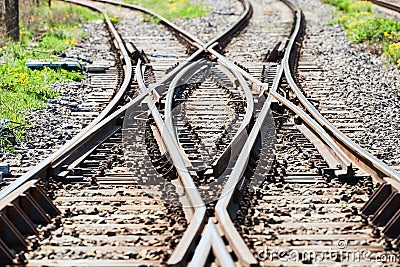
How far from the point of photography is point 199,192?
6637 mm

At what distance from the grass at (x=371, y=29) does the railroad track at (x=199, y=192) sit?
5.32 metres

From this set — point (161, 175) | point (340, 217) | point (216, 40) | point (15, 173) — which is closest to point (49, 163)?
point (15, 173)

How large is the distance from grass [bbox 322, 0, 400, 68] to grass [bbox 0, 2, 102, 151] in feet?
19.1

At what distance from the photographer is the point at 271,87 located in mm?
11516

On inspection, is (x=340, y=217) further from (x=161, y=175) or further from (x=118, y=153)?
(x=118, y=153)

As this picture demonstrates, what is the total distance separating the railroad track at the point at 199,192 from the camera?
18.1 feet

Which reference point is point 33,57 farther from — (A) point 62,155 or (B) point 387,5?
(B) point 387,5

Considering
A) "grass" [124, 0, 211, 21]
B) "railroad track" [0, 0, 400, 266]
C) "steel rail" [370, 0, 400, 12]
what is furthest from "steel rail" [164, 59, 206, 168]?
"steel rail" [370, 0, 400, 12]

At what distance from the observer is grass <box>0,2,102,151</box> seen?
1002 cm

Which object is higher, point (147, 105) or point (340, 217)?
point (340, 217)

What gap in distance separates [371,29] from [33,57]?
24.4ft

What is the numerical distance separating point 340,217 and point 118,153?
268cm

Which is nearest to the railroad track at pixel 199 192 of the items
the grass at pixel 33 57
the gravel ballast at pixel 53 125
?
the gravel ballast at pixel 53 125

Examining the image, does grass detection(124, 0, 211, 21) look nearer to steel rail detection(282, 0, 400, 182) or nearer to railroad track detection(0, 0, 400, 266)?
steel rail detection(282, 0, 400, 182)
